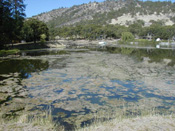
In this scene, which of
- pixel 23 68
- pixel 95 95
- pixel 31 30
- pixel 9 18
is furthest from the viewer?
pixel 31 30

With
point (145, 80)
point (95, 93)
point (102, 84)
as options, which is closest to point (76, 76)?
point (102, 84)

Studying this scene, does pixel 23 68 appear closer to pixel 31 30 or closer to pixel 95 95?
pixel 95 95

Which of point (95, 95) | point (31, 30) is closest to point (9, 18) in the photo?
point (31, 30)

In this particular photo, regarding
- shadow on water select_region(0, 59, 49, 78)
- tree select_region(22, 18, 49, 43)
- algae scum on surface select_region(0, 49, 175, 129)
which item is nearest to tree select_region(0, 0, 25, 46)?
tree select_region(22, 18, 49, 43)

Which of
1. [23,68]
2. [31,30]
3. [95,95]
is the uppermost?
[31,30]

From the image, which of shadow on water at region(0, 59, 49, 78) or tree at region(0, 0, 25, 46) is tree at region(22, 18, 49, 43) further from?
shadow on water at region(0, 59, 49, 78)

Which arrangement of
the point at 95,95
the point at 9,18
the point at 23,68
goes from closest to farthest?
the point at 95,95 < the point at 23,68 < the point at 9,18

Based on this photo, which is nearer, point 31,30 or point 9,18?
point 9,18

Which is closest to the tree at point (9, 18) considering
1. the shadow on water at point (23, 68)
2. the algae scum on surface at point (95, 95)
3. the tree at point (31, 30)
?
the tree at point (31, 30)

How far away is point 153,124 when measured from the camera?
9.84 metres

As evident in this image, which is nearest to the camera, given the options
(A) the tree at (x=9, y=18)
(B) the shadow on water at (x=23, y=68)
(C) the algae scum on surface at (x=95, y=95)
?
(C) the algae scum on surface at (x=95, y=95)

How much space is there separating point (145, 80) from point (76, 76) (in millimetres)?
9278

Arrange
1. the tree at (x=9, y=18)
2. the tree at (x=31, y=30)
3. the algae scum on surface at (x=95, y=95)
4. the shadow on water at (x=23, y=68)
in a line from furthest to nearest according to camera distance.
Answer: the tree at (x=31, y=30) < the tree at (x=9, y=18) < the shadow on water at (x=23, y=68) < the algae scum on surface at (x=95, y=95)

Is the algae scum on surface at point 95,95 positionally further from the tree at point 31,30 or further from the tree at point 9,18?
the tree at point 31,30
